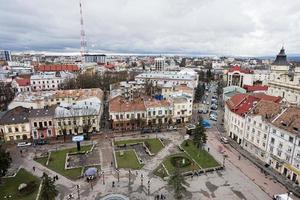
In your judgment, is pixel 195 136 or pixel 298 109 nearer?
pixel 298 109


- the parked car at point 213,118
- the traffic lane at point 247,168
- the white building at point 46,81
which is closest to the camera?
the traffic lane at point 247,168

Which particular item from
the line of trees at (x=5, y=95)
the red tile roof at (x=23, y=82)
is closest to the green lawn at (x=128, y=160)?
the line of trees at (x=5, y=95)

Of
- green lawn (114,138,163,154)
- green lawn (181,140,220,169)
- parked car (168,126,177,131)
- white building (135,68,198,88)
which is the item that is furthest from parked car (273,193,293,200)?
white building (135,68,198,88)

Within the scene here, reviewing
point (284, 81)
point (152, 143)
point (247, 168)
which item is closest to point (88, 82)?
point (152, 143)

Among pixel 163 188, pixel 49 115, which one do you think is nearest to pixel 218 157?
pixel 163 188

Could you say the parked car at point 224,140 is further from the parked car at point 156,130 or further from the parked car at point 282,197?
the parked car at point 282,197

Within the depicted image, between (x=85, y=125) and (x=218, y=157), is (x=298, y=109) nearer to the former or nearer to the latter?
(x=218, y=157)
